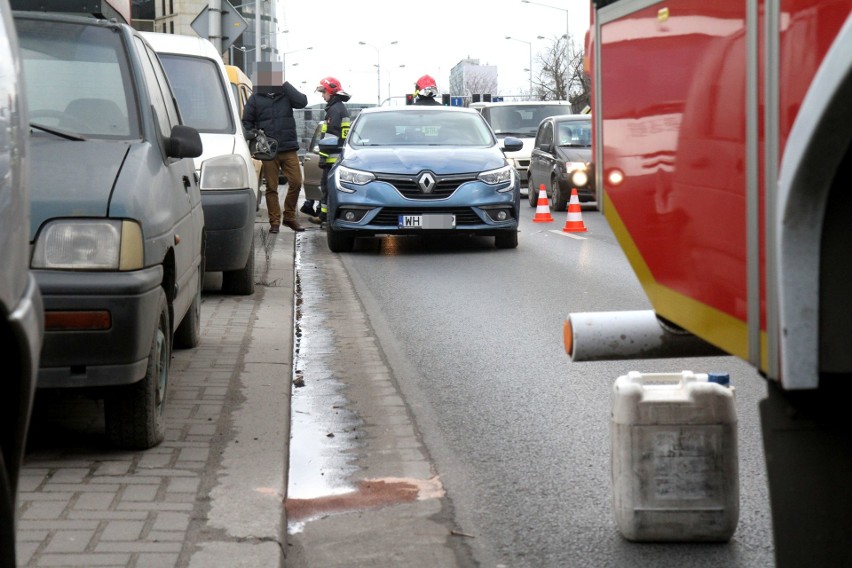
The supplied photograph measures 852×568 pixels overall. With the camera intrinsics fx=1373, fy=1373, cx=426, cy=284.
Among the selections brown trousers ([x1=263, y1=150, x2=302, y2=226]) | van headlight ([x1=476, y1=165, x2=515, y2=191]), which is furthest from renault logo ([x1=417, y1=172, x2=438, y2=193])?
brown trousers ([x1=263, y1=150, x2=302, y2=226])

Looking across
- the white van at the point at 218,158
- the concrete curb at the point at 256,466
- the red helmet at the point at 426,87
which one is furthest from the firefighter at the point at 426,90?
the concrete curb at the point at 256,466

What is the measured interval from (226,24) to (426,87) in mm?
3489

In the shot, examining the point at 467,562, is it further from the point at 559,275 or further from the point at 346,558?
the point at 559,275

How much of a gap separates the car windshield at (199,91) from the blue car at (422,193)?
13.7ft

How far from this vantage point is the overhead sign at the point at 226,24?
2131cm

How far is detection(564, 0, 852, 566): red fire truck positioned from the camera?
7.29 ft

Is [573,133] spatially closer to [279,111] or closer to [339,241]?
[279,111]

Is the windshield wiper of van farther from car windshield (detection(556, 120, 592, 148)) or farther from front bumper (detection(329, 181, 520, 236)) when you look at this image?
car windshield (detection(556, 120, 592, 148))

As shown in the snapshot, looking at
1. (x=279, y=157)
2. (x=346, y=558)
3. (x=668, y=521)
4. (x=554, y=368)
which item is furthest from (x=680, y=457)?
(x=279, y=157)

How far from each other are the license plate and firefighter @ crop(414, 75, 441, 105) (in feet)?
26.4

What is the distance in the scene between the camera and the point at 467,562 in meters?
4.30

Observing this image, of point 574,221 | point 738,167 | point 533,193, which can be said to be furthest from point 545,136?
point 738,167

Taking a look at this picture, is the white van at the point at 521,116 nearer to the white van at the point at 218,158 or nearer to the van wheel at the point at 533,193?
the van wheel at the point at 533,193

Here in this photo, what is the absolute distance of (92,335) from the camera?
4.97 metres
